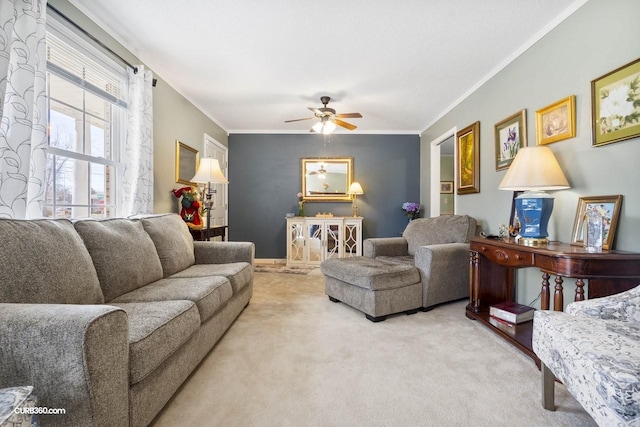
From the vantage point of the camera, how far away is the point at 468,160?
352 centimetres

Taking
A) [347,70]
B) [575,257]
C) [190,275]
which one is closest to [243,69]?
[347,70]

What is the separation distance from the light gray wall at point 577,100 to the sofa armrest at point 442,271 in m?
0.48

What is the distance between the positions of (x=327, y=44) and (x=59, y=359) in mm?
2645

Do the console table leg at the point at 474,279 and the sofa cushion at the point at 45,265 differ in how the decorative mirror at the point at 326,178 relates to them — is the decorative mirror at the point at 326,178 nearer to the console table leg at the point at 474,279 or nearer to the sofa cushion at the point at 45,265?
the console table leg at the point at 474,279

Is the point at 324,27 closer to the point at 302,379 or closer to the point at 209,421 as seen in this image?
the point at 302,379

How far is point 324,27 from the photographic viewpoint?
2279mm

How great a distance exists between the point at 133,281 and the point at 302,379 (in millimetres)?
1212

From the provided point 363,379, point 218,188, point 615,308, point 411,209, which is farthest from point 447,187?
point 363,379

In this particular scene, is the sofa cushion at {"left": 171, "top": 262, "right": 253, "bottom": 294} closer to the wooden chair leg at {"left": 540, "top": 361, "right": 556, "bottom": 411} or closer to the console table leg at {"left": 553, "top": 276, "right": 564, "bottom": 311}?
the wooden chair leg at {"left": 540, "top": 361, "right": 556, "bottom": 411}

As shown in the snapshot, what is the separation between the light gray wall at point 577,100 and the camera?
1659mm

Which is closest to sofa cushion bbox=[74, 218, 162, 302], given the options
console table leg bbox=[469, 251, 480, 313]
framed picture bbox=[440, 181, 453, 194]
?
console table leg bbox=[469, 251, 480, 313]

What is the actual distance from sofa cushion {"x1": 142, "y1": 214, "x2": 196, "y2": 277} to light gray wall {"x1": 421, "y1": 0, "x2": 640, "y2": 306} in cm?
292

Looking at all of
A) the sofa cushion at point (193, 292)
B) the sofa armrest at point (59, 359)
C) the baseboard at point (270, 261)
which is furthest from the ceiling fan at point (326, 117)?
the sofa armrest at point (59, 359)

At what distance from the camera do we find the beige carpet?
4.37 feet
